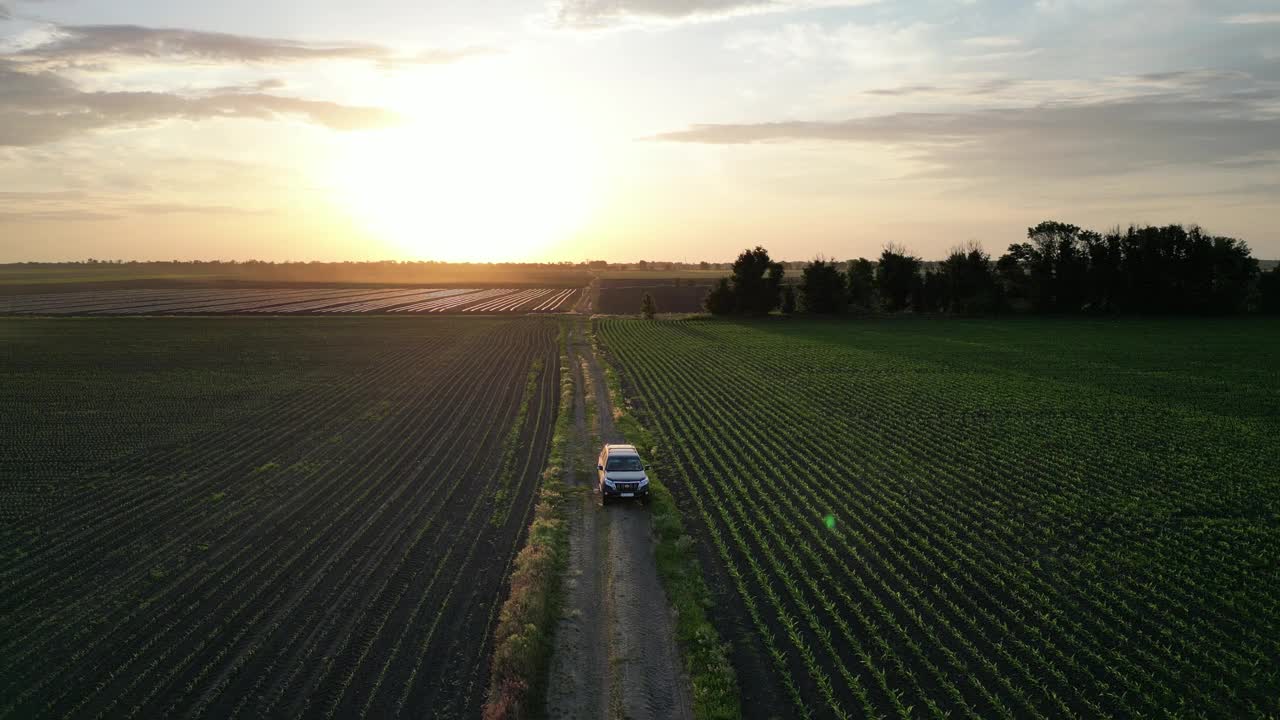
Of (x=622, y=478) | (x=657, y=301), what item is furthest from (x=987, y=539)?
(x=657, y=301)

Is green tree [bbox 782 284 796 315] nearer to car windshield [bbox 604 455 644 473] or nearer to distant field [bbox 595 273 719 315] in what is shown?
distant field [bbox 595 273 719 315]

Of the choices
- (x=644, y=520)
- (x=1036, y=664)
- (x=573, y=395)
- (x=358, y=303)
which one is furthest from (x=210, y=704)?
(x=358, y=303)

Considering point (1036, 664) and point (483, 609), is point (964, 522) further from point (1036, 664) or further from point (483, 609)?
point (483, 609)

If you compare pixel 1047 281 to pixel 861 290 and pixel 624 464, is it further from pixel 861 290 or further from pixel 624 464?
pixel 624 464

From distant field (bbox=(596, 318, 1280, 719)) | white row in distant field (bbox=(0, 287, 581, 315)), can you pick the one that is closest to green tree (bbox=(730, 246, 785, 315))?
white row in distant field (bbox=(0, 287, 581, 315))

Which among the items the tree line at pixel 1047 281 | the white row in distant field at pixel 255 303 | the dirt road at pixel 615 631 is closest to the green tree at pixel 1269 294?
the tree line at pixel 1047 281

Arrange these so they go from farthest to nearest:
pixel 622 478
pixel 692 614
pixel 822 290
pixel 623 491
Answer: pixel 822 290 → pixel 622 478 → pixel 623 491 → pixel 692 614
